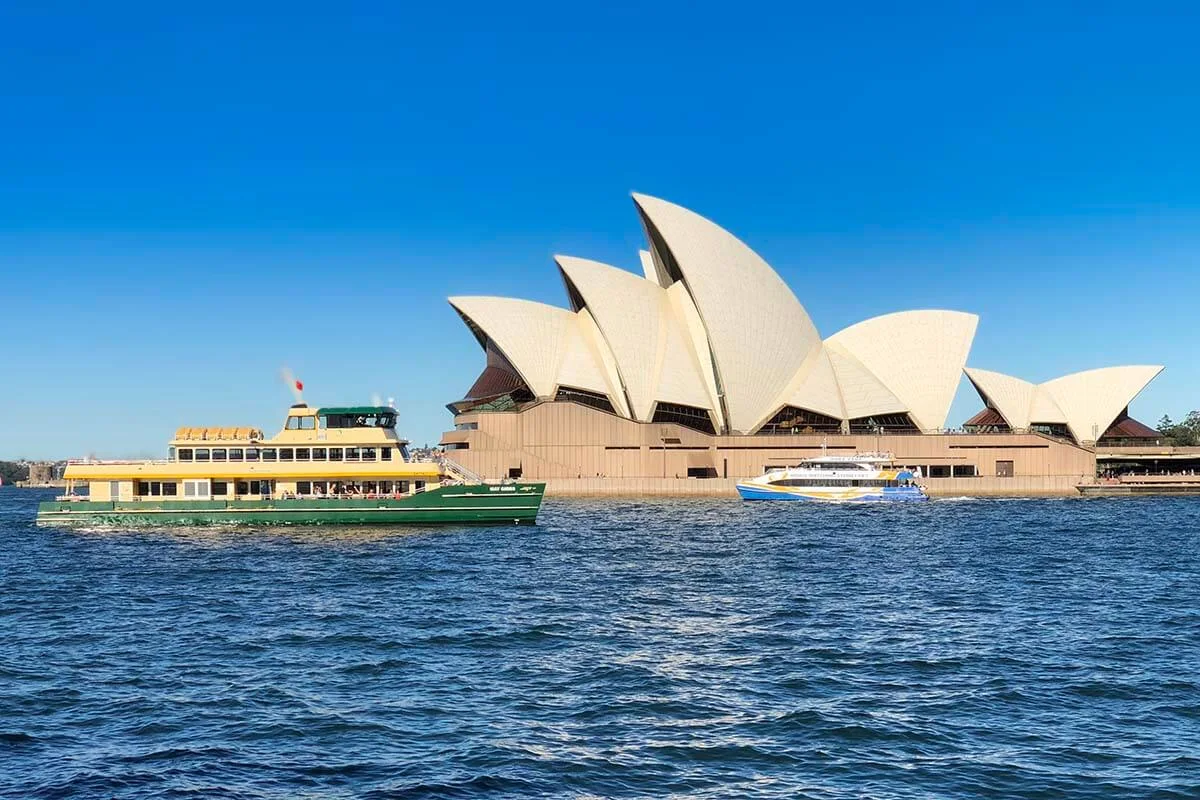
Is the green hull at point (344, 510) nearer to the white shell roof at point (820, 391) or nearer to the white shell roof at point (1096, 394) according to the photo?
the white shell roof at point (820, 391)

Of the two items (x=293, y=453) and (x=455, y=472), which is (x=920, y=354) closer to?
(x=455, y=472)

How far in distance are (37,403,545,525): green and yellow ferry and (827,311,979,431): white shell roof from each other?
6254 centimetres

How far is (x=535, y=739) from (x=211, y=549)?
1168 inches

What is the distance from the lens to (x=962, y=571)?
1367 inches

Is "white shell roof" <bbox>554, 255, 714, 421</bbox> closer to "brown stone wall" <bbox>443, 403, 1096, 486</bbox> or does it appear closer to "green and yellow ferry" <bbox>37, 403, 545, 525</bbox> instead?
"brown stone wall" <bbox>443, 403, 1096, 486</bbox>

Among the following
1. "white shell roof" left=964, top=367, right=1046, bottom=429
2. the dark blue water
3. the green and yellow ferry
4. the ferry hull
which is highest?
"white shell roof" left=964, top=367, right=1046, bottom=429

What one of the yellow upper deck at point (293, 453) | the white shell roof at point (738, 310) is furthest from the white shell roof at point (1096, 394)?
the yellow upper deck at point (293, 453)

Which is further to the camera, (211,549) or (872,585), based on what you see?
(211,549)

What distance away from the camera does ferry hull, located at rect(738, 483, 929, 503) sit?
75000mm

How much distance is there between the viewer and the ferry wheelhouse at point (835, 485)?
7506cm

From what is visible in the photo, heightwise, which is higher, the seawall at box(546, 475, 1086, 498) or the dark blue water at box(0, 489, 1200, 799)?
the seawall at box(546, 475, 1086, 498)

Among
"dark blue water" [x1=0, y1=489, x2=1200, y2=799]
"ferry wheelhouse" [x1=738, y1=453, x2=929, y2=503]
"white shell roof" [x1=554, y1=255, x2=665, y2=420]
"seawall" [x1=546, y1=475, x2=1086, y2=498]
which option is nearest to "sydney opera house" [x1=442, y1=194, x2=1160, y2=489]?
"white shell roof" [x1=554, y1=255, x2=665, y2=420]

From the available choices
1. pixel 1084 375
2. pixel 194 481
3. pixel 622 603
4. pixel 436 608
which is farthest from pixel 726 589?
pixel 1084 375

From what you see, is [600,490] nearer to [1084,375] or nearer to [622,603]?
[1084,375]
